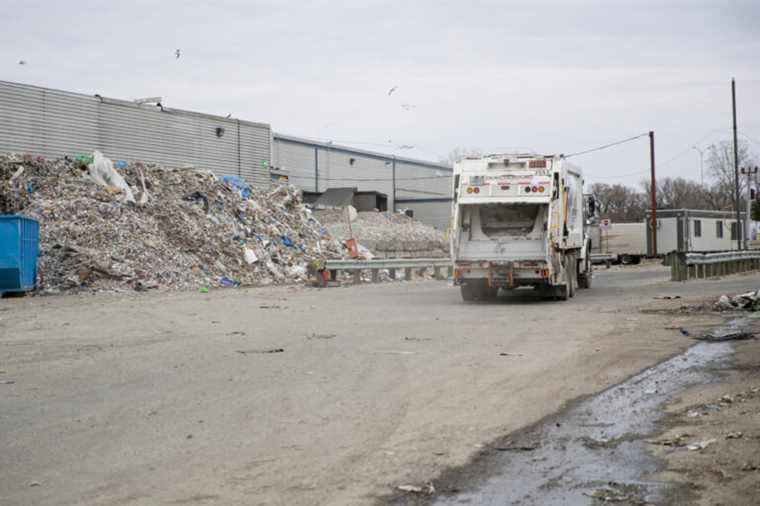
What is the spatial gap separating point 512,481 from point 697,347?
7.58 meters

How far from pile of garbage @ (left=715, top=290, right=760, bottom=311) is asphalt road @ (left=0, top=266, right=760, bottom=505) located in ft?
5.48

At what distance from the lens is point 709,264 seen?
31.9m

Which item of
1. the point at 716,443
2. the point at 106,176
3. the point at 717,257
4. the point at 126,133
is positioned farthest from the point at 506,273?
the point at 126,133

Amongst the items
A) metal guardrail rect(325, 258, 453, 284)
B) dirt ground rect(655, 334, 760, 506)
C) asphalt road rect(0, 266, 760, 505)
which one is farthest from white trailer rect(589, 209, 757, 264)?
dirt ground rect(655, 334, 760, 506)

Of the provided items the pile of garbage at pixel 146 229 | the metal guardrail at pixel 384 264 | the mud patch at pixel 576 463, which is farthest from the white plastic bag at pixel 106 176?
the mud patch at pixel 576 463

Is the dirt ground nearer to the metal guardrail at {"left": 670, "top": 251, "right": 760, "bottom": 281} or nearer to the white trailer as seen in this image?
the metal guardrail at {"left": 670, "top": 251, "right": 760, "bottom": 281}

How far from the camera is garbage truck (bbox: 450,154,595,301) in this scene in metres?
21.2

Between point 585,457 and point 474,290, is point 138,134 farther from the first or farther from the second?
point 585,457

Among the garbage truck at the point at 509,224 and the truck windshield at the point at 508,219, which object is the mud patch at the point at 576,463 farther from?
the truck windshield at the point at 508,219

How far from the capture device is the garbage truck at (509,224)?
21.2m

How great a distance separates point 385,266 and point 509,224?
10.5 meters

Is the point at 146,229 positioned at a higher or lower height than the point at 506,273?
higher

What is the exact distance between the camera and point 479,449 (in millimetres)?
6668

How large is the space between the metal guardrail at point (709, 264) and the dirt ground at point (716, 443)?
20347 millimetres
